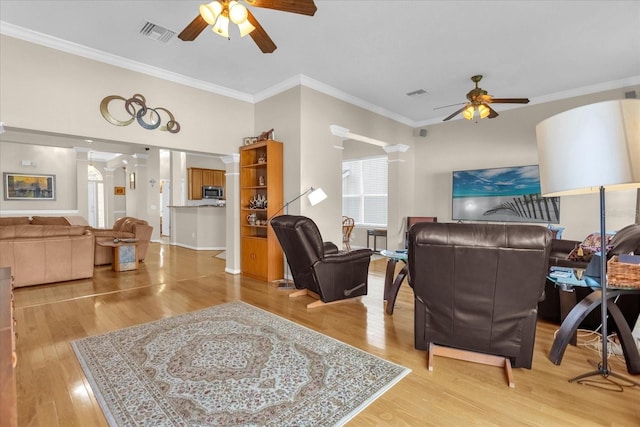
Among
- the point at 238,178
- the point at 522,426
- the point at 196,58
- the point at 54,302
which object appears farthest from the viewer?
the point at 238,178

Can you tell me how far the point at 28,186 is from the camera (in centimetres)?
846

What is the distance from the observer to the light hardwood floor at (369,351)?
5.87ft

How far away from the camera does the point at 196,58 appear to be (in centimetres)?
422

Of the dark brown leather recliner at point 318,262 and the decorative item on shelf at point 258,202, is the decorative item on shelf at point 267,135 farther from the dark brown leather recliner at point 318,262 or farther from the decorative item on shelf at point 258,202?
the dark brown leather recliner at point 318,262

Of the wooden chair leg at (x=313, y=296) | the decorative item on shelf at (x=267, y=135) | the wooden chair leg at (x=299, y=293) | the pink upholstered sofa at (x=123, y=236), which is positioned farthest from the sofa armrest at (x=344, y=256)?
the pink upholstered sofa at (x=123, y=236)

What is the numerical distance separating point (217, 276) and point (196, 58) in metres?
3.37

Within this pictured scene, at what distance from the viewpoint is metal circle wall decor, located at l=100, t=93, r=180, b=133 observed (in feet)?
13.5

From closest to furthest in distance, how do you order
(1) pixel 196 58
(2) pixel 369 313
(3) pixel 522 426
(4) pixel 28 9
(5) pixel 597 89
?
1. (3) pixel 522 426
2. (4) pixel 28 9
3. (2) pixel 369 313
4. (1) pixel 196 58
5. (5) pixel 597 89

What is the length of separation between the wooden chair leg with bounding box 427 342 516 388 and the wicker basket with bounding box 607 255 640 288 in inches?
35.2

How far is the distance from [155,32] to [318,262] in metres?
3.26

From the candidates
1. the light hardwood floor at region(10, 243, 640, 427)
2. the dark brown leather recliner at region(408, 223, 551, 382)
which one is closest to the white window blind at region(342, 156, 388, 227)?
the light hardwood floor at region(10, 243, 640, 427)

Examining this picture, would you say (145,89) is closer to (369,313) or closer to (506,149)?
(369,313)

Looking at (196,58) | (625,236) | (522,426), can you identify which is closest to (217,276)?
(196,58)

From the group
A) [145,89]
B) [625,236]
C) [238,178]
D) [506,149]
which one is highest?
[145,89]
